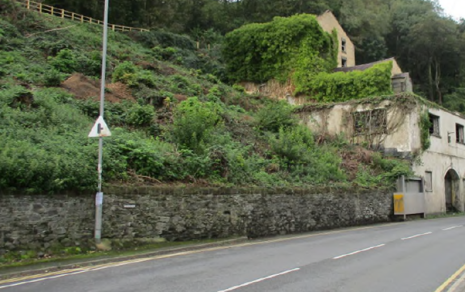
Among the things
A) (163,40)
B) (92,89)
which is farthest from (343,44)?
(92,89)

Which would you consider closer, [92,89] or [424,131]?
[92,89]

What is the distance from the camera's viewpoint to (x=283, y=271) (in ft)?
30.0

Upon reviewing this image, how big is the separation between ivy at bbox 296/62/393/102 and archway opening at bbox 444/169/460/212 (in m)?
8.76

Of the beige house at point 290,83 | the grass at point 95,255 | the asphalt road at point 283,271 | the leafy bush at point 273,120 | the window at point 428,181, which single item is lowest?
the asphalt road at point 283,271

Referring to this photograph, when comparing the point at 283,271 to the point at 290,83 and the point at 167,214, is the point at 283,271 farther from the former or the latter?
the point at 290,83

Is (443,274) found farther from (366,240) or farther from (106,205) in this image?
(106,205)

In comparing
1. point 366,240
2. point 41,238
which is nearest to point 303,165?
point 366,240

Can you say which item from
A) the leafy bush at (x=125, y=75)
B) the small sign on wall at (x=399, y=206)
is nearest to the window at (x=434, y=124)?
the small sign on wall at (x=399, y=206)

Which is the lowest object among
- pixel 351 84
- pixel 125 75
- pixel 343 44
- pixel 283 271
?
pixel 283 271

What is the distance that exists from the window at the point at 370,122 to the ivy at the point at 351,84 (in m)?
6.42

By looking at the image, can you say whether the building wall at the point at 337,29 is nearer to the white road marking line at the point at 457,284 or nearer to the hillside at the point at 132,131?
the hillside at the point at 132,131

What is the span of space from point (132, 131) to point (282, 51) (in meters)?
29.2

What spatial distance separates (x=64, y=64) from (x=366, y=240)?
22.3 meters

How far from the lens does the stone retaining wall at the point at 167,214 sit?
33.4 feet
